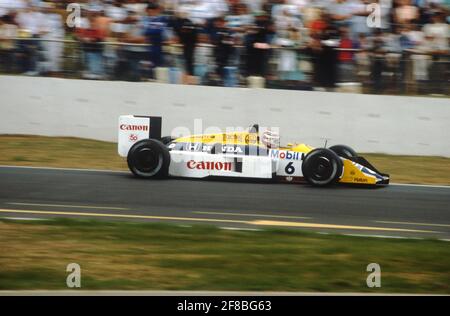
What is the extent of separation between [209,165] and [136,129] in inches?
49.1

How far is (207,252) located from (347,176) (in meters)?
4.52

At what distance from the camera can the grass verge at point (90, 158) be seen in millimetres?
13695

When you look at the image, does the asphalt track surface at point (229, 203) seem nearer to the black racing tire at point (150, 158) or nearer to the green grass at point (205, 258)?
the black racing tire at point (150, 158)

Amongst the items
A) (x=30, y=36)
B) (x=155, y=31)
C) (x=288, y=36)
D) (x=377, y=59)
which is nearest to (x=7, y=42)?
(x=30, y=36)

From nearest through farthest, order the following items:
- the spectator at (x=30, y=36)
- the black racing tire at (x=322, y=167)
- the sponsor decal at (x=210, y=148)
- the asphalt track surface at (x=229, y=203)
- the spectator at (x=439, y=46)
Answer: the asphalt track surface at (x=229, y=203)
the black racing tire at (x=322, y=167)
the sponsor decal at (x=210, y=148)
the spectator at (x=439, y=46)
the spectator at (x=30, y=36)

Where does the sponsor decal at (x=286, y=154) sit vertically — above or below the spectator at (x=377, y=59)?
below

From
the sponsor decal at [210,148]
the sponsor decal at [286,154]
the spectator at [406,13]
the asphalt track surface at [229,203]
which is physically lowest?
the asphalt track surface at [229,203]

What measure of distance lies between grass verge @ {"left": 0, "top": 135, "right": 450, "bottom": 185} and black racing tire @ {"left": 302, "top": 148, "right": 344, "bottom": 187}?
1.73m

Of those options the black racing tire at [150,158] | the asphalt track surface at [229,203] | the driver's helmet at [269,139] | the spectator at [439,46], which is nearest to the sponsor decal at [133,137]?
the black racing tire at [150,158]

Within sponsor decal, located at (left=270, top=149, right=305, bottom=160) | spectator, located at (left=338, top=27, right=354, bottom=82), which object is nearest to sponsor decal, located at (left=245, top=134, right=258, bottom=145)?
sponsor decal, located at (left=270, top=149, right=305, bottom=160)

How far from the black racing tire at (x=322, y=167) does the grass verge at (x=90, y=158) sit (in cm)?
173

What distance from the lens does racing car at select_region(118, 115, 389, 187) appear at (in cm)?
1195

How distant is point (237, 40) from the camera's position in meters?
15.1

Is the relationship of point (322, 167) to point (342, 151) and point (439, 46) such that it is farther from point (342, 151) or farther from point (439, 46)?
point (439, 46)
